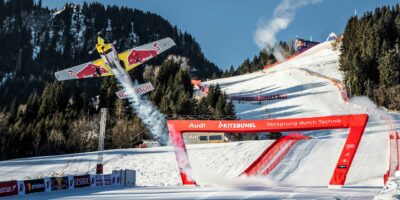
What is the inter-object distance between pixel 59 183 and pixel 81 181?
1671mm

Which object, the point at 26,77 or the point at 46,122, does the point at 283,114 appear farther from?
the point at 26,77

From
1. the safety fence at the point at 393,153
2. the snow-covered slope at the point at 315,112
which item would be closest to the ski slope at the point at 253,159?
the snow-covered slope at the point at 315,112

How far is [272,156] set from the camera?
3816cm

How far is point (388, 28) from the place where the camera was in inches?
3957

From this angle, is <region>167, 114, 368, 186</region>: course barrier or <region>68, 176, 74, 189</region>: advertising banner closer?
<region>167, 114, 368, 186</region>: course barrier

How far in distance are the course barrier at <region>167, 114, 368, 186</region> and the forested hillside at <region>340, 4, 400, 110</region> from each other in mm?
50388

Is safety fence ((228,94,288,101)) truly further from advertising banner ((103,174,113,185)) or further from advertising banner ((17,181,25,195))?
advertising banner ((17,181,25,195))

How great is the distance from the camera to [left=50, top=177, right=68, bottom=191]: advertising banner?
24.8m

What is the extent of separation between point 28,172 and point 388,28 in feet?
288

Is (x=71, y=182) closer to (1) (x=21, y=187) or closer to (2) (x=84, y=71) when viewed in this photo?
(1) (x=21, y=187)

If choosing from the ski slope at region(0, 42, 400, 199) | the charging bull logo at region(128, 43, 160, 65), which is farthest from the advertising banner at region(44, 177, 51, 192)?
the charging bull logo at region(128, 43, 160, 65)

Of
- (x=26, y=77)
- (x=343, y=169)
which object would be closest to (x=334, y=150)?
(x=343, y=169)

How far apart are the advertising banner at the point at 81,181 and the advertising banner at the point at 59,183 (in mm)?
687

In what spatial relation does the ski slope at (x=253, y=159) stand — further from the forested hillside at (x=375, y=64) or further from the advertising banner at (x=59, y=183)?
the forested hillside at (x=375, y=64)
